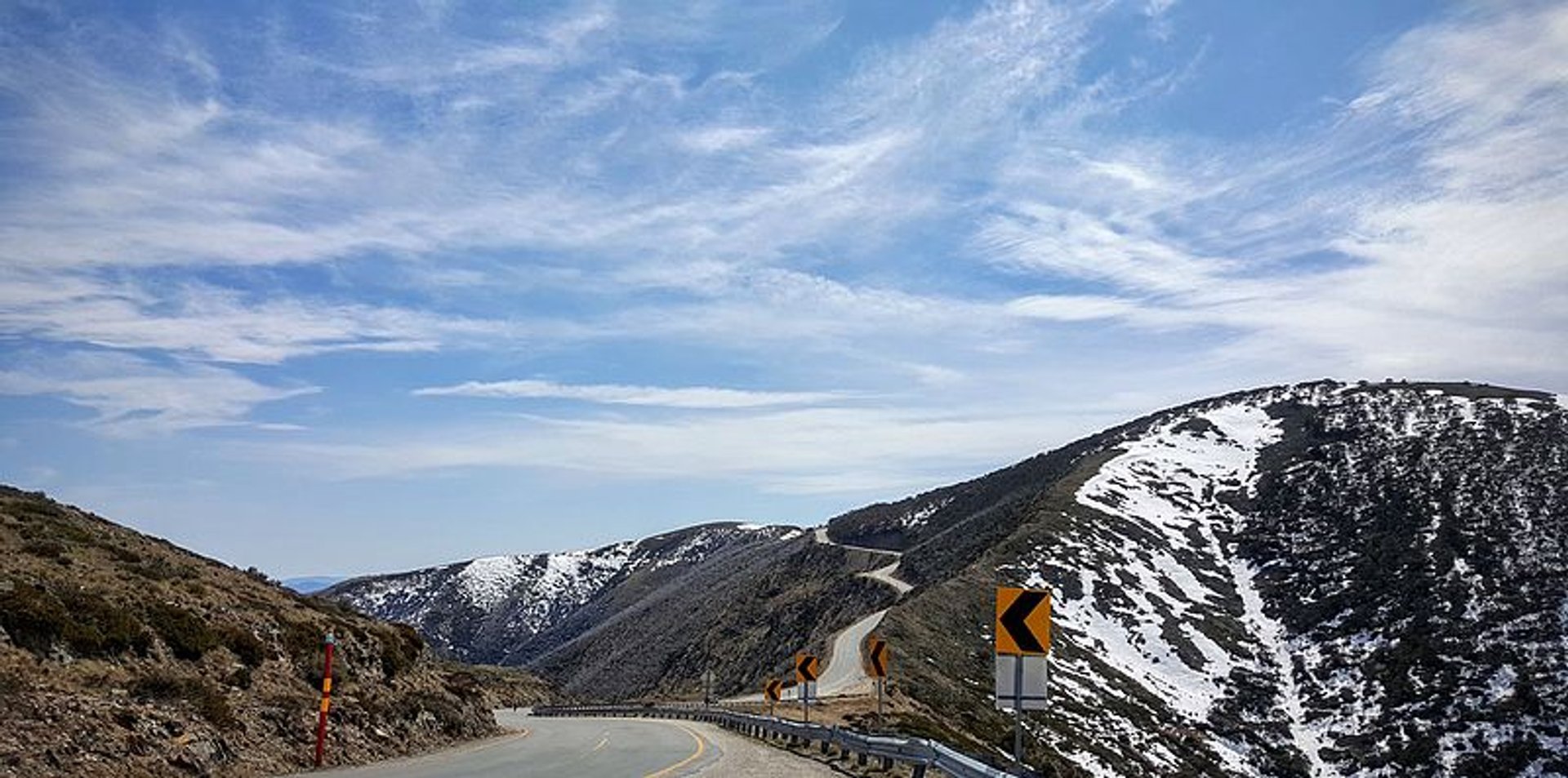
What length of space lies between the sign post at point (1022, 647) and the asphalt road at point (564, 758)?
265 inches

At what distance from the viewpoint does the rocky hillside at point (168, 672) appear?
1407 cm

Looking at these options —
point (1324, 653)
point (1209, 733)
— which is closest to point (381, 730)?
point (1209, 733)

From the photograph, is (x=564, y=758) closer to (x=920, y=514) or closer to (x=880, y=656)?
(x=880, y=656)

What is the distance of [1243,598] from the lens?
79.8 m

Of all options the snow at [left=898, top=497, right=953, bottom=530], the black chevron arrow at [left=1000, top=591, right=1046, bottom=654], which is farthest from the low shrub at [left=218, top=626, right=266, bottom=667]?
the snow at [left=898, top=497, right=953, bottom=530]

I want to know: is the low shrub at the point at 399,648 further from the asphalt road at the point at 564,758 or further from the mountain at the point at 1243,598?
the mountain at the point at 1243,598

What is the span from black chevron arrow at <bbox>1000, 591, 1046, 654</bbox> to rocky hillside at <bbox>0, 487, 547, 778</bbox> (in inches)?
423

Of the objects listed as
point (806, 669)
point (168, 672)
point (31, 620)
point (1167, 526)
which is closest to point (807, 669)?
point (806, 669)

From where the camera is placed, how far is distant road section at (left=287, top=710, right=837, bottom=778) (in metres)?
17.2

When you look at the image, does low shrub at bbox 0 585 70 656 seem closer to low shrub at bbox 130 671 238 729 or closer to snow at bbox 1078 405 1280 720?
low shrub at bbox 130 671 238 729

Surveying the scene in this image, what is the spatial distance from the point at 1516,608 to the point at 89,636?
72.5 metres

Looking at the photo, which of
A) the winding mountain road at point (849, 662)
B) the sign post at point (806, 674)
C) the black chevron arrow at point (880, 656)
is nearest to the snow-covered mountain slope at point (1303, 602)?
the winding mountain road at point (849, 662)

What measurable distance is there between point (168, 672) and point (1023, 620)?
13743 millimetres

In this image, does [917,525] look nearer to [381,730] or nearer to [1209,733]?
[1209,733]
